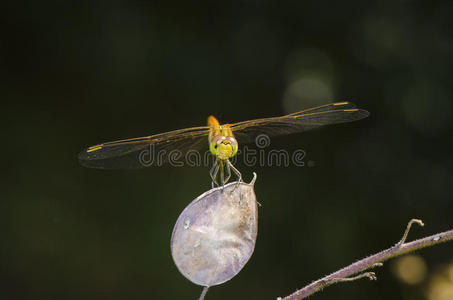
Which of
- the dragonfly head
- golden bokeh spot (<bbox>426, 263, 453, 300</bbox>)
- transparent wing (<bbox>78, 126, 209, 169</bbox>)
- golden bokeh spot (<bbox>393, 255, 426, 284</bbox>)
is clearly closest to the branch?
the dragonfly head

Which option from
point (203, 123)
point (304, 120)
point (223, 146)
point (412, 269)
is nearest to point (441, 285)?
→ point (412, 269)

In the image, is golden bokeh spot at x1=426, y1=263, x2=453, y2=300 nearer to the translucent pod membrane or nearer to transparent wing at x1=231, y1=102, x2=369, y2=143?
transparent wing at x1=231, y1=102, x2=369, y2=143

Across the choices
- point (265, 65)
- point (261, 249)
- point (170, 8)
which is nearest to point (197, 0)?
point (170, 8)

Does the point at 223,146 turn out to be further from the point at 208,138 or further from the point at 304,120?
the point at 304,120

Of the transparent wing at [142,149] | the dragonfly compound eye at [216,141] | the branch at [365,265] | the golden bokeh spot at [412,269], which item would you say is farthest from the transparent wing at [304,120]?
the branch at [365,265]

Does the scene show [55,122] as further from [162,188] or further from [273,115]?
[273,115]
